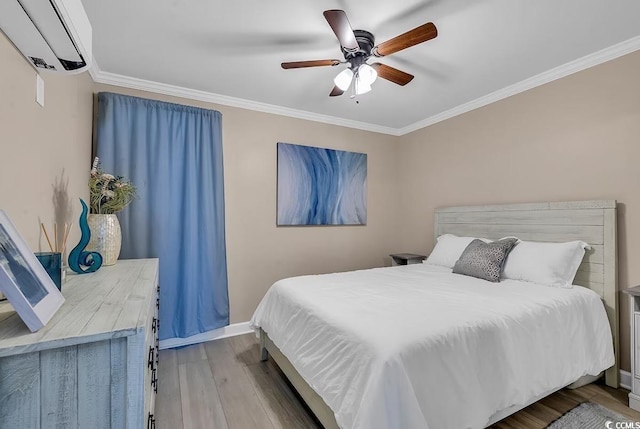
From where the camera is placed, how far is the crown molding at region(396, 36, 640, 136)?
221 centimetres

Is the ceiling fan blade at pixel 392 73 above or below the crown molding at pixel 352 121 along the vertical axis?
below

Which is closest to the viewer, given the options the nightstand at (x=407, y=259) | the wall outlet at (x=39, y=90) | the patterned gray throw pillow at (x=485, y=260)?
the wall outlet at (x=39, y=90)

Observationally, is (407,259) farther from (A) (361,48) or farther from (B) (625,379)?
(A) (361,48)

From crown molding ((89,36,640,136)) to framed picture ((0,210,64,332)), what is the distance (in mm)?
2174

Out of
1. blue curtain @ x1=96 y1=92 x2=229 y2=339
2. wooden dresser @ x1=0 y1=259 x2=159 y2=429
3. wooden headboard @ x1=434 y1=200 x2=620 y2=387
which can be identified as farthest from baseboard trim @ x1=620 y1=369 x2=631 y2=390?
blue curtain @ x1=96 y1=92 x2=229 y2=339

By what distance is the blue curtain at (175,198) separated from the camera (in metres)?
2.65

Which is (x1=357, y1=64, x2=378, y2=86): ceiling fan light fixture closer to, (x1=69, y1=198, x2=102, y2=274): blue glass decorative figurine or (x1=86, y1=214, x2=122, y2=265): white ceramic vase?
(x1=69, y1=198, x2=102, y2=274): blue glass decorative figurine

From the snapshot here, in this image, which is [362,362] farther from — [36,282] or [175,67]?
[175,67]

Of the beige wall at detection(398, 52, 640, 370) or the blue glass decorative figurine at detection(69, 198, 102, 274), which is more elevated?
the beige wall at detection(398, 52, 640, 370)

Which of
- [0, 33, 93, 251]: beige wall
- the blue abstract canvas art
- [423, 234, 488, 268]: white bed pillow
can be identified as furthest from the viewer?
the blue abstract canvas art

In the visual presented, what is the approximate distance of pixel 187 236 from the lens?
9.40 ft

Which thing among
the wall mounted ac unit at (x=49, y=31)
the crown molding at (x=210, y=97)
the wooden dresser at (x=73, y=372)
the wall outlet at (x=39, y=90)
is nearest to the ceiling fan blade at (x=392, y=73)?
the crown molding at (x=210, y=97)

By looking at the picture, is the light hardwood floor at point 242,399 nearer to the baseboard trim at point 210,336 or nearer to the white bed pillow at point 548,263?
the baseboard trim at point 210,336

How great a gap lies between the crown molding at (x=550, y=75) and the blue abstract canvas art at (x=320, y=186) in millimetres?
1267
